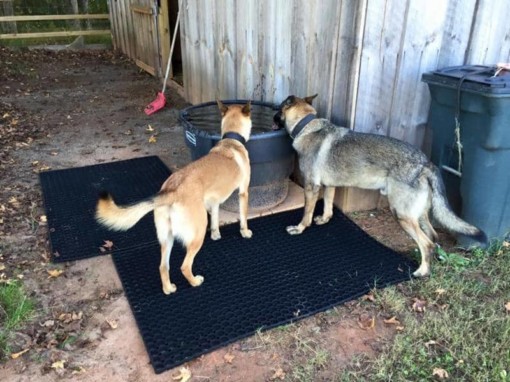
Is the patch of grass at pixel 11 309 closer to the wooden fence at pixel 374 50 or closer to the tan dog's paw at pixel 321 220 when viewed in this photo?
the tan dog's paw at pixel 321 220

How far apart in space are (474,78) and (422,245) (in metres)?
1.21

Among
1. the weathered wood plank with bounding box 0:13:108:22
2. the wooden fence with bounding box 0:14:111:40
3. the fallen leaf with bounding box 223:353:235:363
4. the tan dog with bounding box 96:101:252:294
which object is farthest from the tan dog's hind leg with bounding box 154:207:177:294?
the weathered wood plank with bounding box 0:13:108:22

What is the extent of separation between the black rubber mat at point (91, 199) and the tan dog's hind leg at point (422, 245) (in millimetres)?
1997

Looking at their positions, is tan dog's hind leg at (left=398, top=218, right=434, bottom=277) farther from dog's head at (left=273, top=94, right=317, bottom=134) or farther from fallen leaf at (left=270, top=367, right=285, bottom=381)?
fallen leaf at (left=270, top=367, right=285, bottom=381)

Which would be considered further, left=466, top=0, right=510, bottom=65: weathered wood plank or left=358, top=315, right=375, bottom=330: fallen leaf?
left=466, top=0, right=510, bottom=65: weathered wood plank

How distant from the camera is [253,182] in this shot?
376 centimetres

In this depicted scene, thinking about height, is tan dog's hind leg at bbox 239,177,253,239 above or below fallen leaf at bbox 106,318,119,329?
above

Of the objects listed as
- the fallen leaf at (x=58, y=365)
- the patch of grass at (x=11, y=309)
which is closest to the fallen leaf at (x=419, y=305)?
the fallen leaf at (x=58, y=365)

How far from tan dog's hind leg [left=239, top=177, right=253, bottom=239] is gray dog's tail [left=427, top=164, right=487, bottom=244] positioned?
1.36m

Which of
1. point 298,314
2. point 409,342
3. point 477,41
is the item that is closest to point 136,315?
point 298,314

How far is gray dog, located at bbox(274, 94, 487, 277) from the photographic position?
2.98 meters

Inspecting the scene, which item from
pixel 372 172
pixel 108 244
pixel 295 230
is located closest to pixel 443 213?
pixel 372 172

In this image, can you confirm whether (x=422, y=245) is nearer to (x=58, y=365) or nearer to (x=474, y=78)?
(x=474, y=78)

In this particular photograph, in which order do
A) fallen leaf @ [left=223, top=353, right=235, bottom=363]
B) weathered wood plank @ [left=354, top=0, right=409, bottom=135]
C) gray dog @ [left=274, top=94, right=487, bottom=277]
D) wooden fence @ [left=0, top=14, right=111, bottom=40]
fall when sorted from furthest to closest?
wooden fence @ [left=0, top=14, right=111, bottom=40], weathered wood plank @ [left=354, top=0, right=409, bottom=135], gray dog @ [left=274, top=94, right=487, bottom=277], fallen leaf @ [left=223, top=353, right=235, bottom=363]
